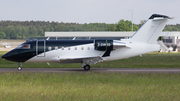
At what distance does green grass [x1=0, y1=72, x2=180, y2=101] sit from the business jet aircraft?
615 centimetres

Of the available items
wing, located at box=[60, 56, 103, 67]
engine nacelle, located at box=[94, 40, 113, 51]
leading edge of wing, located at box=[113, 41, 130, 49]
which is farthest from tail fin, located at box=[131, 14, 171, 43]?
wing, located at box=[60, 56, 103, 67]

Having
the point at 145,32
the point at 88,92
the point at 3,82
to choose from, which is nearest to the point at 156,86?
the point at 88,92

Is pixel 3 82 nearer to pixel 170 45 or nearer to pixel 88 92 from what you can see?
pixel 88 92

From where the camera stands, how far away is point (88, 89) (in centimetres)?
1695

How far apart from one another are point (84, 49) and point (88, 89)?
12.3 m

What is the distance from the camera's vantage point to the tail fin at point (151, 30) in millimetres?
29750

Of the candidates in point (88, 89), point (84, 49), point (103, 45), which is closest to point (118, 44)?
point (103, 45)

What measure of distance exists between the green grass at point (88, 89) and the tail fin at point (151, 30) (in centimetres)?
809

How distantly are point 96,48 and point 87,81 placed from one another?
8.71 meters

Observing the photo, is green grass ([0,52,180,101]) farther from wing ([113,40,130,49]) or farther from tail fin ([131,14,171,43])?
tail fin ([131,14,171,43])

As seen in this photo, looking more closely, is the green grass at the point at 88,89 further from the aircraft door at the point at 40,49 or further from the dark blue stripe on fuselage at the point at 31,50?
the aircraft door at the point at 40,49

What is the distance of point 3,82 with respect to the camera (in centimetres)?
1989

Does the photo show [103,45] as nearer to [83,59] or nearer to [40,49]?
[83,59]

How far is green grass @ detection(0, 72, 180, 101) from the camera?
47.4ft
